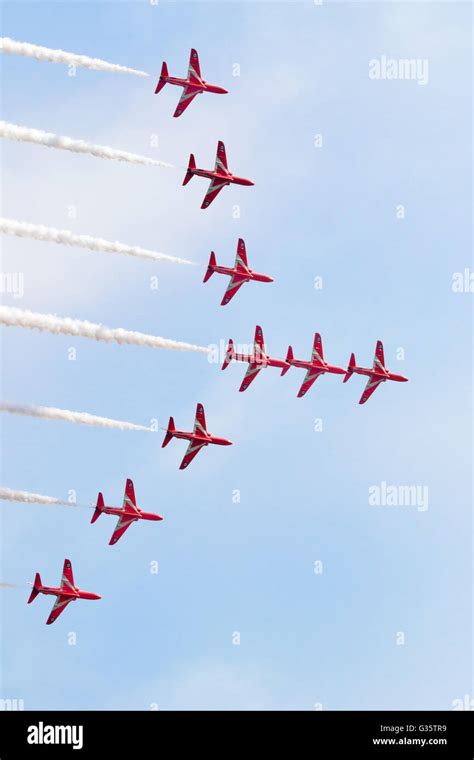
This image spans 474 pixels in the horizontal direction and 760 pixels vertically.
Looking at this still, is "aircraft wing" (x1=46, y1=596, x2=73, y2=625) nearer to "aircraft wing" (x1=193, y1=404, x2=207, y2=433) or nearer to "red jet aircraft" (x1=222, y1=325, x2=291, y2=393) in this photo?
"aircraft wing" (x1=193, y1=404, x2=207, y2=433)

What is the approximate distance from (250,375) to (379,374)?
11.1 metres

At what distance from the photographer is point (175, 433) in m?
112

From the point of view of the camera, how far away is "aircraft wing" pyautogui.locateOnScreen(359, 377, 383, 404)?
4946 inches

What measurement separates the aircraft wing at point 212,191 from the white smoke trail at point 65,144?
748 cm

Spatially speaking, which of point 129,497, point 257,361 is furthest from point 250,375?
point 129,497

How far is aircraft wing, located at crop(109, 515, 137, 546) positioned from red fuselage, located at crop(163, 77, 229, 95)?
2620 centimetres

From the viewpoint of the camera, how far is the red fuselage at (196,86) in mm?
112500

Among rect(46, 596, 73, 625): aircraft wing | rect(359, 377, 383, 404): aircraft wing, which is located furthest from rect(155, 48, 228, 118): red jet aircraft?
rect(46, 596, 73, 625): aircraft wing

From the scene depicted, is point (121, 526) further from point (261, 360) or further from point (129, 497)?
point (261, 360)
